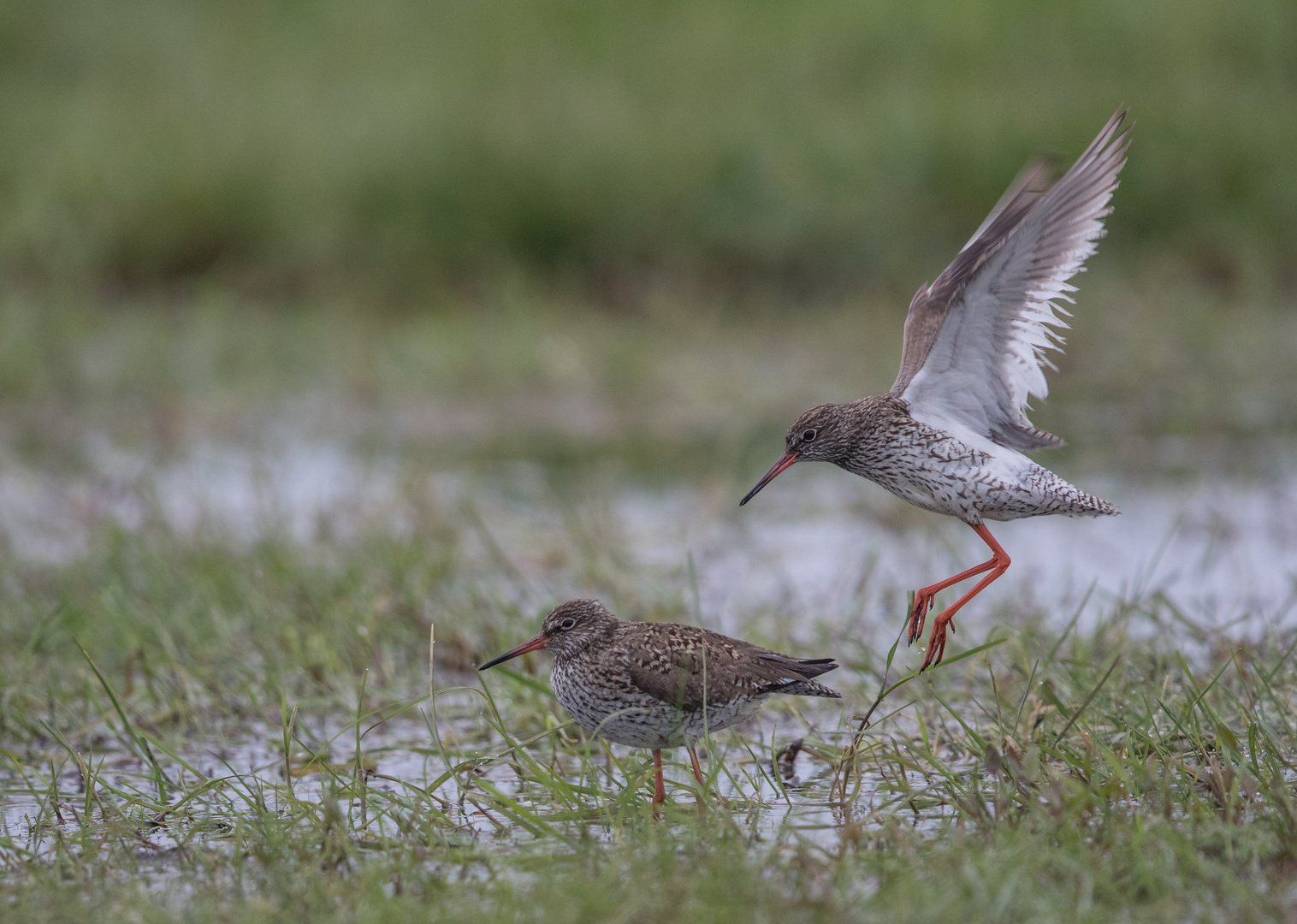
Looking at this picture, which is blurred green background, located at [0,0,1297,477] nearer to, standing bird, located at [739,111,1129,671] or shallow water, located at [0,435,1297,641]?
shallow water, located at [0,435,1297,641]

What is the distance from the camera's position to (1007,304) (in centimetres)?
466

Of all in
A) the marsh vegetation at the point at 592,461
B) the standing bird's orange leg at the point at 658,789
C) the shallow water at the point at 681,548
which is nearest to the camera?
the marsh vegetation at the point at 592,461

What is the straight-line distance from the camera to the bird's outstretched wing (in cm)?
455

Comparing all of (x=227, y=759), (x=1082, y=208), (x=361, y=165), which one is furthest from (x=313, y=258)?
(x=1082, y=208)

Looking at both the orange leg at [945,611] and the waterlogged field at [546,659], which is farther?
the orange leg at [945,611]

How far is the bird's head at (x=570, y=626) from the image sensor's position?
4.68 metres

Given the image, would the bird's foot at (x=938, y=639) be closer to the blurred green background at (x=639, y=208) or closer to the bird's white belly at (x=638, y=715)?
the bird's white belly at (x=638, y=715)

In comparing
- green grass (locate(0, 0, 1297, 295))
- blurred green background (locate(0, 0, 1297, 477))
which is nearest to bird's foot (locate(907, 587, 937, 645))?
blurred green background (locate(0, 0, 1297, 477))

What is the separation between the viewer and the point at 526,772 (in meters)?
4.82

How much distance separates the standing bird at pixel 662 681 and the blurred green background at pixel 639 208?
596 centimetres

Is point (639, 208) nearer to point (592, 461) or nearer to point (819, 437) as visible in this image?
point (592, 461)

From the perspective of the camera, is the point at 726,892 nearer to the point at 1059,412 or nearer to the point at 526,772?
the point at 526,772

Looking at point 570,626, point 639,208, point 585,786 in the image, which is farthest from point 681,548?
point 639,208

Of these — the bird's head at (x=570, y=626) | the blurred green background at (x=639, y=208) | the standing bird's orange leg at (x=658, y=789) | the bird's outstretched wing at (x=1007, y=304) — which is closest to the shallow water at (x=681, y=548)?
the standing bird's orange leg at (x=658, y=789)
